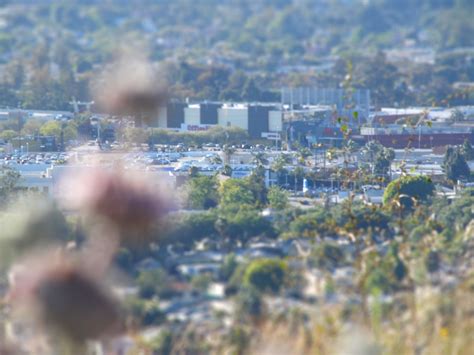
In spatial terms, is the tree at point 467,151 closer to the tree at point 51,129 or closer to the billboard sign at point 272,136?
the billboard sign at point 272,136

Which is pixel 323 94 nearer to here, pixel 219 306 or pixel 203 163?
pixel 203 163

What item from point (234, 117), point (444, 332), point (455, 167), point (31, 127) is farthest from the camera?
point (234, 117)

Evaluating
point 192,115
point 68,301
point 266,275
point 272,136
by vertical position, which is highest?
point 68,301

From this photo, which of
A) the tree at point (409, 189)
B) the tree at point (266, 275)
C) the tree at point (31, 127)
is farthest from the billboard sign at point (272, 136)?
the tree at point (266, 275)

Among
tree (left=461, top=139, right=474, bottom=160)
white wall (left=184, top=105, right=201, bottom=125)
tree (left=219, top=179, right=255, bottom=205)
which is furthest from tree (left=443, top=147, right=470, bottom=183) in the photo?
white wall (left=184, top=105, right=201, bottom=125)

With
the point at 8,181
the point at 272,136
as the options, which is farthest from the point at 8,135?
the point at 8,181

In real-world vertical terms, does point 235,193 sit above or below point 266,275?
below

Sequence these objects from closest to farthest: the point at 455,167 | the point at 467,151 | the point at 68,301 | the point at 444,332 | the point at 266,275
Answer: the point at 68,301 → the point at 444,332 → the point at 266,275 → the point at 455,167 → the point at 467,151

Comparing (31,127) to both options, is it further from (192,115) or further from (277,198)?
(277,198)
